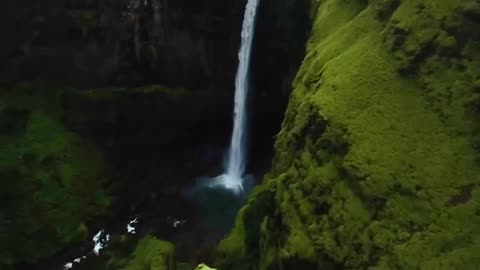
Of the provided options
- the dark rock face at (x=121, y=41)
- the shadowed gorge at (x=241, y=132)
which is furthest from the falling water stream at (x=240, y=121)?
the dark rock face at (x=121, y=41)

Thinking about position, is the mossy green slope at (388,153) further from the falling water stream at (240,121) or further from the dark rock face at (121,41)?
the dark rock face at (121,41)

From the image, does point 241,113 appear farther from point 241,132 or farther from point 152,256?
point 152,256

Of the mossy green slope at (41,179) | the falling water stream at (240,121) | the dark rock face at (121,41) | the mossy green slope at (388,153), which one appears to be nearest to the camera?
the mossy green slope at (388,153)

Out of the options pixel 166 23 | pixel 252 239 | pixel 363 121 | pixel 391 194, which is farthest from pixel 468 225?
pixel 166 23

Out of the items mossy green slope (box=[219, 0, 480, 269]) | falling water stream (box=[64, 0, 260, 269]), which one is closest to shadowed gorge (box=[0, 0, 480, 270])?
mossy green slope (box=[219, 0, 480, 269])

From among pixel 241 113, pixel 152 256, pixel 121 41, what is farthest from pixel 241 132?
pixel 152 256

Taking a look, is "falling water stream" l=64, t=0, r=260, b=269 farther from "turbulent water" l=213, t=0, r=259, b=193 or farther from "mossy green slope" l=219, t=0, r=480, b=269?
"mossy green slope" l=219, t=0, r=480, b=269
